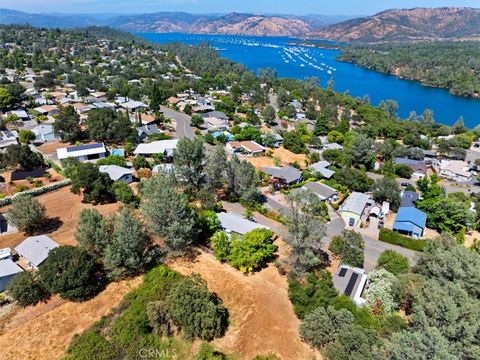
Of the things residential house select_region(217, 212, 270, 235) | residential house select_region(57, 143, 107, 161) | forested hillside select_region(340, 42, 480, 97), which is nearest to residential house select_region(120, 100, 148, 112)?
residential house select_region(57, 143, 107, 161)

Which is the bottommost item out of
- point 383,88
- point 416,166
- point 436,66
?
point 383,88

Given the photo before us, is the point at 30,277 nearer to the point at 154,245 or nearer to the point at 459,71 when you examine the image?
the point at 154,245

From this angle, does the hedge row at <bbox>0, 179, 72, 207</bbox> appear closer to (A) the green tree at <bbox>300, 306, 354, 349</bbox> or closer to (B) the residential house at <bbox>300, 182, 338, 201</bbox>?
(B) the residential house at <bbox>300, 182, 338, 201</bbox>

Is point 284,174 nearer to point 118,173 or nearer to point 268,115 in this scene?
point 118,173

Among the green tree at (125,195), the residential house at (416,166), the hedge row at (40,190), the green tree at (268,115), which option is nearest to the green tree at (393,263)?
the green tree at (125,195)

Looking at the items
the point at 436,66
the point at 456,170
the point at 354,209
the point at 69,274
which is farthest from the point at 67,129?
the point at 436,66
